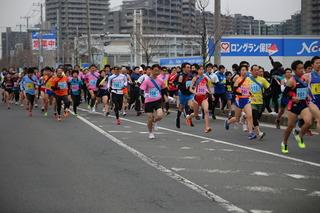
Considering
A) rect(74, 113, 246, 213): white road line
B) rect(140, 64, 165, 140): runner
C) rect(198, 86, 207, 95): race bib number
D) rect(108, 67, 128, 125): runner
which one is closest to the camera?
rect(74, 113, 246, 213): white road line

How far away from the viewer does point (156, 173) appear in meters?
8.52

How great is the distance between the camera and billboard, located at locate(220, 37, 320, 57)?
92.4ft

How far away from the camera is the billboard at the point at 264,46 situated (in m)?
28.2

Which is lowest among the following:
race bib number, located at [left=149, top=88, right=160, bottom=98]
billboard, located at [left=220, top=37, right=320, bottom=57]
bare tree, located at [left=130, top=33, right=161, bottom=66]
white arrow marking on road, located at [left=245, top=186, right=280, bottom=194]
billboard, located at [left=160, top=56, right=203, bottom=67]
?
white arrow marking on road, located at [left=245, top=186, right=280, bottom=194]

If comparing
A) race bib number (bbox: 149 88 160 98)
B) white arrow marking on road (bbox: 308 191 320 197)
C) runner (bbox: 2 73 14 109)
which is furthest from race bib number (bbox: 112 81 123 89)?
runner (bbox: 2 73 14 109)

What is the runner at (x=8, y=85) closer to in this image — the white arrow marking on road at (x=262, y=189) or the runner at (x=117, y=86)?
the runner at (x=117, y=86)

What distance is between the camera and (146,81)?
13367 millimetres

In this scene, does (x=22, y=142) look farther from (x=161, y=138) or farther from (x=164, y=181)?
(x=164, y=181)

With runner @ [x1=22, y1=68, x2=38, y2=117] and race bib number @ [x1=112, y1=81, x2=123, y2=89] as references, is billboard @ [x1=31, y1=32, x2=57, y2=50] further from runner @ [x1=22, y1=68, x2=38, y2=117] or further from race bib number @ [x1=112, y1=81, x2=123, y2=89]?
race bib number @ [x1=112, y1=81, x2=123, y2=89]

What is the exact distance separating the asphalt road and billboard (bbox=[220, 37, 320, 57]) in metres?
14.5

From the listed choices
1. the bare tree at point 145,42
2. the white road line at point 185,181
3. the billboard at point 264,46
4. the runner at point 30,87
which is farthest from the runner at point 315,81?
the bare tree at point 145,42

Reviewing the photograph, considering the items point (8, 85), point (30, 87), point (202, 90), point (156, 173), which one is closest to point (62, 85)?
point (30, 87)

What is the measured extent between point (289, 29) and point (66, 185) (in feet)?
142

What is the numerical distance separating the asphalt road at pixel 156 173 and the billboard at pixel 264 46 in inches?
570
